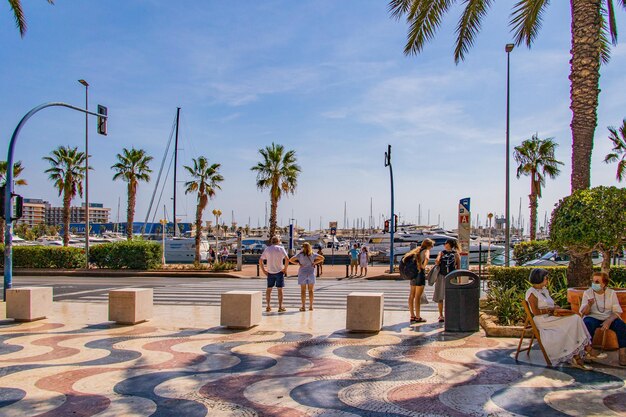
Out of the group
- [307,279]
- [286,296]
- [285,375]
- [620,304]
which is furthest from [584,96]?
[286,296]

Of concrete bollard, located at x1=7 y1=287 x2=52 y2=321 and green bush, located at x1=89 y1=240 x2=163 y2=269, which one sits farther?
green bush, located at x1=89 y1=240 x2=163 y2=269

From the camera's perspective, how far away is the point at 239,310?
1048cm

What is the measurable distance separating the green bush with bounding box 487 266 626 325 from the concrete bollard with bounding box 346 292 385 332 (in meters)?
2.18

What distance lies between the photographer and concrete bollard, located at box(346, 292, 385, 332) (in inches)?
389

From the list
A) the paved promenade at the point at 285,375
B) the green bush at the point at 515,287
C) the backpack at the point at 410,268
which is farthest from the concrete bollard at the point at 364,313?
the green bush at the point at 515,287

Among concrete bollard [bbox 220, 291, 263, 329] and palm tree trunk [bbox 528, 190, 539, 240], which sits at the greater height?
palm tree trunk [bbox 528, 190, 539, 240]

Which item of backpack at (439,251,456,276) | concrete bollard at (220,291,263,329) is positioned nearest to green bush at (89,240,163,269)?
concrete bollard at (220,291,263,329)

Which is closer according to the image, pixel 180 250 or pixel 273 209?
pixel 273 209

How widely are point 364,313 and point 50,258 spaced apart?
90.9 feet

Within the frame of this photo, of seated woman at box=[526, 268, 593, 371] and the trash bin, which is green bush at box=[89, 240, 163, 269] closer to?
the trash bin

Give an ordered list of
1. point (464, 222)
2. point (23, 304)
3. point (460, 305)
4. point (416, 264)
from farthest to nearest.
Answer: point (464, 222) → point (23, 304) → point (416, 264) → point (460, 305)

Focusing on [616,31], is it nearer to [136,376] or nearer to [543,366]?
[543,366]

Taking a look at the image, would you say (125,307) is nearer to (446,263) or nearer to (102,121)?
(446,263)

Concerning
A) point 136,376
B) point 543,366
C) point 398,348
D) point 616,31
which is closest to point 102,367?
point 136,376
